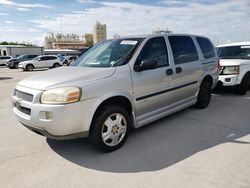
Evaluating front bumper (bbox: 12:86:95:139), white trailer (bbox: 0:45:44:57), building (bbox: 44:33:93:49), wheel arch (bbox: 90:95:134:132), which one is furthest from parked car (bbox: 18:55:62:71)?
building (bbox: 44:33:93:49)

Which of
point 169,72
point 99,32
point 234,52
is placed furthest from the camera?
point 99,32

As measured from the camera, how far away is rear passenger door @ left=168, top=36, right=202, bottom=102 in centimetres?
428

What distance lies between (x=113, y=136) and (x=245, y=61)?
546 cm

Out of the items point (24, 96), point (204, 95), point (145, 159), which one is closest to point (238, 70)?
point (204, 95)

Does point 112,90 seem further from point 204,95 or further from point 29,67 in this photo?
point 29,67

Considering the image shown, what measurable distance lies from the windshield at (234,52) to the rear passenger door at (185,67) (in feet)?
10.6

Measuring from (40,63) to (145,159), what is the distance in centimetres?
2243

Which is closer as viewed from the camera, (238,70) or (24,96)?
(24,96)

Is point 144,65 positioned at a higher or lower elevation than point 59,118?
higher

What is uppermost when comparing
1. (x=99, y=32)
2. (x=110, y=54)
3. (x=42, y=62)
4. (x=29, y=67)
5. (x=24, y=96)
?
(x=99, y=32)

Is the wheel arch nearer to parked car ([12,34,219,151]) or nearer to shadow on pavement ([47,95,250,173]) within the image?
parked car ([12,34,219,151])

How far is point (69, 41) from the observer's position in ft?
342

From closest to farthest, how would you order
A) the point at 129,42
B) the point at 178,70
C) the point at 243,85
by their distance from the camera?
the point at 129,42 < the point at 178,70 < the point at 243,85

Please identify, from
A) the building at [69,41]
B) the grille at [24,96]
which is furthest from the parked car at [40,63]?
the building at [69,41]
